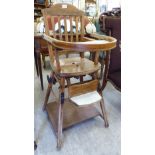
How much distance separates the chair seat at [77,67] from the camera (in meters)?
1.32

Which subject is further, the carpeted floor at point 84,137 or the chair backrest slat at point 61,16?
the chair backrest slat at point 61,16

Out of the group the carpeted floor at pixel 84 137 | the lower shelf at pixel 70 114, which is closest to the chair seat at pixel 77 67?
the lower shelf at pixel 70 114

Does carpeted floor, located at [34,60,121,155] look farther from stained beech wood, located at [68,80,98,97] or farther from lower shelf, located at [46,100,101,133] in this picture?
stained beech wood, located at [68,80,98,97]

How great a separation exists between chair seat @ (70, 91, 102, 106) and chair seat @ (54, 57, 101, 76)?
0.60 ft

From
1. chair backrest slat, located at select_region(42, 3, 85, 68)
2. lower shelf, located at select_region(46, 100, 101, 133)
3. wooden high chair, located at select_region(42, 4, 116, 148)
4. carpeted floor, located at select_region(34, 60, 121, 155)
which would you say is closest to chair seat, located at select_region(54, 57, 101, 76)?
wooden high chair, located at select_region(42, 4, 116, 148)

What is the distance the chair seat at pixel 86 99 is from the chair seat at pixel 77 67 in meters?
0.18

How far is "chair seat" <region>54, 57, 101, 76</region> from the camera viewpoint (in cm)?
132

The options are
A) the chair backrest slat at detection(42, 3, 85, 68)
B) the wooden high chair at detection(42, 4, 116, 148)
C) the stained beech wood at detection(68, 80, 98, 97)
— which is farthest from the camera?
the chair backrest slat at detection(42, 3, 85, 68)

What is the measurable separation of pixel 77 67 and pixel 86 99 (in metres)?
0.29

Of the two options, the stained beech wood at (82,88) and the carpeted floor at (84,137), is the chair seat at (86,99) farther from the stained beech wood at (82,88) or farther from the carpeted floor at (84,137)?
the carpeted floor at (84,137)

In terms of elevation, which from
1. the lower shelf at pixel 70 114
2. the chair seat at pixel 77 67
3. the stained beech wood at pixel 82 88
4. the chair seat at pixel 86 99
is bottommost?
the lower shelf at pixel 70 114
